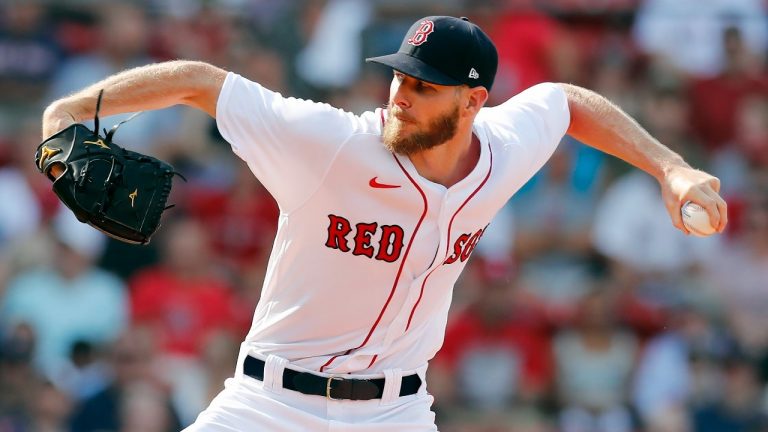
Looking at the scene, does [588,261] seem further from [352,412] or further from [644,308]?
[352,412]

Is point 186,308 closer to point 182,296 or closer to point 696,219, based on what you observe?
point 182,296

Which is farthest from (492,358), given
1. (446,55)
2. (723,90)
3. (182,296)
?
(446,55)

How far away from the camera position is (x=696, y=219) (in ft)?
13.7

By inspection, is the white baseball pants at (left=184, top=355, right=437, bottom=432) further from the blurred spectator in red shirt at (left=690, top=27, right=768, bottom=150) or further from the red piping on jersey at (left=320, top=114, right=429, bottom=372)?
the blurred spectator in red shirt at (left=690, top=27, right=768, bottom=150)

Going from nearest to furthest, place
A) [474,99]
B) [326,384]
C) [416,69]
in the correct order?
[416,69], [326,384], [474,99]

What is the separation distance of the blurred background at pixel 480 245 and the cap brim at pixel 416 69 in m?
4.27

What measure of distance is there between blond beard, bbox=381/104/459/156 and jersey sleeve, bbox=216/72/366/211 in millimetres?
128

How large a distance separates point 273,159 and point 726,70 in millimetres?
6210

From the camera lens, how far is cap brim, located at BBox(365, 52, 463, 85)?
4.23 metres

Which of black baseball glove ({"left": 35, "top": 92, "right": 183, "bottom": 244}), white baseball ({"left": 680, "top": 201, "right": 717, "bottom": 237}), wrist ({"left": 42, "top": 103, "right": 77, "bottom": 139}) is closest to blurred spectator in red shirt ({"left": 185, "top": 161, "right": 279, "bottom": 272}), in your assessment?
black baseball glove ({"left": 35, "top": 92, "right": 183, "bottom": 244})

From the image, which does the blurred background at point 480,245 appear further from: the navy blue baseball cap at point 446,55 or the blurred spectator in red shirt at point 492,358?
the navy blue baseball cap at point 446,55

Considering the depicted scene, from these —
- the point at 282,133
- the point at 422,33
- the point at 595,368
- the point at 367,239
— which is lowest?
the point at 595,368

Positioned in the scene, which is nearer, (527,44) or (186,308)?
(186,308)

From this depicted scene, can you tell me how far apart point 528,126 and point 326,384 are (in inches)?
48.4
